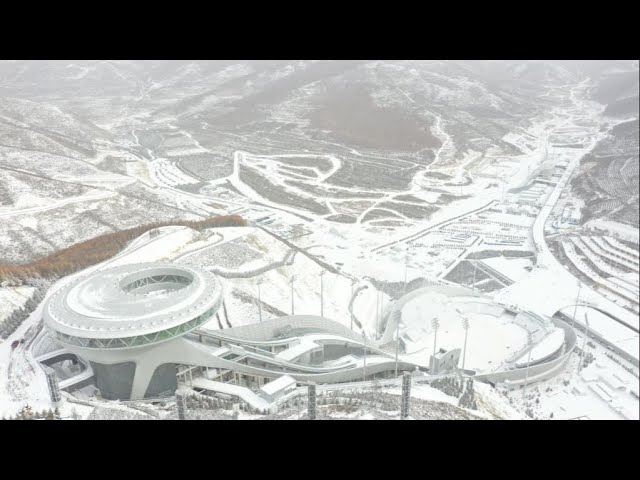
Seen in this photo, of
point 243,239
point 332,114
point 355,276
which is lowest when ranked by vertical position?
point 355,276

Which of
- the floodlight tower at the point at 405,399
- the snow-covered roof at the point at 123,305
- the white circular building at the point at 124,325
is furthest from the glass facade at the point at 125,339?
the floodlight tower at the point at 405,399

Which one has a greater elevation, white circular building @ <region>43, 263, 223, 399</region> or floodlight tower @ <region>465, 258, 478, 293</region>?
white circular building @ <region>43, 263, 223, 399</region>

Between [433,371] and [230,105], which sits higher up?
[230,105]

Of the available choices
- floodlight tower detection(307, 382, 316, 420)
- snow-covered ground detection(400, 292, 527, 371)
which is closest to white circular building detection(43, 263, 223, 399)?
floodlight tower detection(307, 382, 316, 420)

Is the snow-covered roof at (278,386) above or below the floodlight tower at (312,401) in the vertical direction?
below

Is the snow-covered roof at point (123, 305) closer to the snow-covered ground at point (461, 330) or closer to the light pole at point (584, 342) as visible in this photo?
the snow-covered ground at point (461, 330)

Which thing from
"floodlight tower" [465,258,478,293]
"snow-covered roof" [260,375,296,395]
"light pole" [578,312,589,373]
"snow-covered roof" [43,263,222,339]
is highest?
"snow-covered roof" [43,263,222,339]

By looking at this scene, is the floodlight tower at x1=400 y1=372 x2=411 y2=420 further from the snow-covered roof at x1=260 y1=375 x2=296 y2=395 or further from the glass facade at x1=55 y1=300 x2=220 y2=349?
the glass facade at x1=55 y1=300 x2=220 y2=349

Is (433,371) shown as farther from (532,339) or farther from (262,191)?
(262,191)

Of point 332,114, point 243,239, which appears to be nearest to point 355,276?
point 243,239
